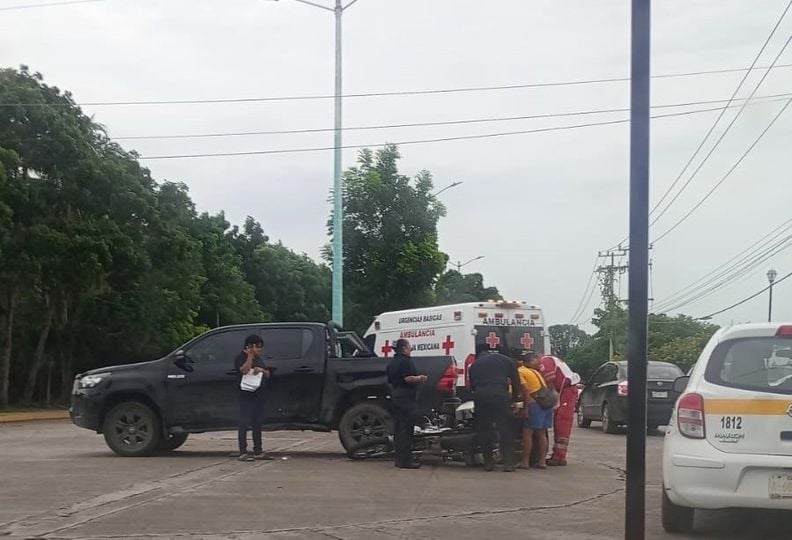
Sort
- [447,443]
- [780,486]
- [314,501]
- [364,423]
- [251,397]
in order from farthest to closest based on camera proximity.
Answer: [364,423] < [251,397] < [447,443] < [314,501] < [780,486]

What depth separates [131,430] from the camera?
561 inches

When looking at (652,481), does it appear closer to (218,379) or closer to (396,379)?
(396,379)

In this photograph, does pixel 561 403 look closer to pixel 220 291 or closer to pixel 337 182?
pixel 337 182

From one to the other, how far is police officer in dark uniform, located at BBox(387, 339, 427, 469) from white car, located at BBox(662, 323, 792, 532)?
212 inches

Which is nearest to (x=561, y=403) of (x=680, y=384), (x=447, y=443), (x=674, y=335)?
(x=447, y=443)

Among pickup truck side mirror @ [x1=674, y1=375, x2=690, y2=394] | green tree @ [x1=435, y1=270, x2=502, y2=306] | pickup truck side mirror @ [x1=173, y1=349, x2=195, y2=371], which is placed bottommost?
pickup truck side mirror @ [x1=173, y1=349, x2=195, y2=371]

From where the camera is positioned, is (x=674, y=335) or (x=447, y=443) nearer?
(x=447, y=443)

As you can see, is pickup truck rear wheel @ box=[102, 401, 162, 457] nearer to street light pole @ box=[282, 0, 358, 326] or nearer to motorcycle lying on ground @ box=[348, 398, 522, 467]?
motorcycle lying on ground @ box=[348, 398, 522, 467]

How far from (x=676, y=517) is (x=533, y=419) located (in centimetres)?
519

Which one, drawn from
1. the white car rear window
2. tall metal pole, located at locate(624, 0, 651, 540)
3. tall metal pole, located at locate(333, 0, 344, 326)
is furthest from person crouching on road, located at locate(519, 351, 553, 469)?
tall metal pole, located at locate(333, 0, 344, 326)

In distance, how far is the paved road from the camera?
8.25 meters

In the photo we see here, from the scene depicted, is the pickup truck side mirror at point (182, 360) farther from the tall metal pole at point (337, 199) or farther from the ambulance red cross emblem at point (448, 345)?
the tall metal pole at point (337, 199)

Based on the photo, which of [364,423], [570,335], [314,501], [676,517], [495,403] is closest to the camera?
[676,517]

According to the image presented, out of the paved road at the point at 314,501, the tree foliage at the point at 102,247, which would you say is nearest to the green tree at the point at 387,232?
the tree foliage at the point at 102,247
